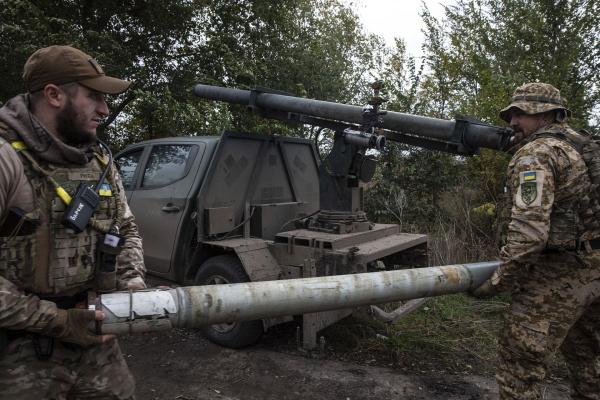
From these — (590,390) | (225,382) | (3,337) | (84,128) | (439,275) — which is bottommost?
(225,382)

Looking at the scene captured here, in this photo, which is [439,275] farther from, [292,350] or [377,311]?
[292,350]

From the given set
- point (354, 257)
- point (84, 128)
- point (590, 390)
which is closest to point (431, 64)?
point (354, 257)

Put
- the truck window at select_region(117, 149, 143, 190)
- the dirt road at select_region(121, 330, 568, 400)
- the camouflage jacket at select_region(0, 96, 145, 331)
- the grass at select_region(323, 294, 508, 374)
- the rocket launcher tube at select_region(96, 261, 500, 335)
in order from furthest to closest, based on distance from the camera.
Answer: the truck window at select_region(117, 149, 143, 190) < the grass at select_region(323, 294, 508, 374) < the dirt road at select_region(121, 330, 568, 400) < the rocket launcher tube at select_region(96, 261, 500, 335) < the camouflage jacket at select_region(0, 96, 145, 331)

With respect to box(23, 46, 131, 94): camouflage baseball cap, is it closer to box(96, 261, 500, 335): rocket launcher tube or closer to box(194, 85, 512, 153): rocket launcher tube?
box(96, 261, 500, 335): rocket launcher tube

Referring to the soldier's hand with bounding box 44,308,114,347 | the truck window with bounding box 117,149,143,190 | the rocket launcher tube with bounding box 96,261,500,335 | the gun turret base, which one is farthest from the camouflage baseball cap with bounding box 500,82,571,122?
the truck window with bounding box 117,149,143,190

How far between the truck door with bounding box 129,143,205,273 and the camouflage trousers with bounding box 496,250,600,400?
3013mm

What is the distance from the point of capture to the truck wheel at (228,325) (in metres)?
3.99

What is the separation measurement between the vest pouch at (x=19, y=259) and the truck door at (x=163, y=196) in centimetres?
266

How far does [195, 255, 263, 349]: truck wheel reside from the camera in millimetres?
3988

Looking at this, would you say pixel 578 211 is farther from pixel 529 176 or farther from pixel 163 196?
pixel 163 196

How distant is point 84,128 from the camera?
6.19ft

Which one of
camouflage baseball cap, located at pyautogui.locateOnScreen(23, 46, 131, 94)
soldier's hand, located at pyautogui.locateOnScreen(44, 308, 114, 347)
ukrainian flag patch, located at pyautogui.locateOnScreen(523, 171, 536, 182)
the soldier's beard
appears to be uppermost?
camouflage baseball cap, located at pyautogui.locateOnScreen(23, 46, 131, 94)

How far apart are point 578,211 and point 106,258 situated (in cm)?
242

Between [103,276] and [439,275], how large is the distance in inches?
61.2
